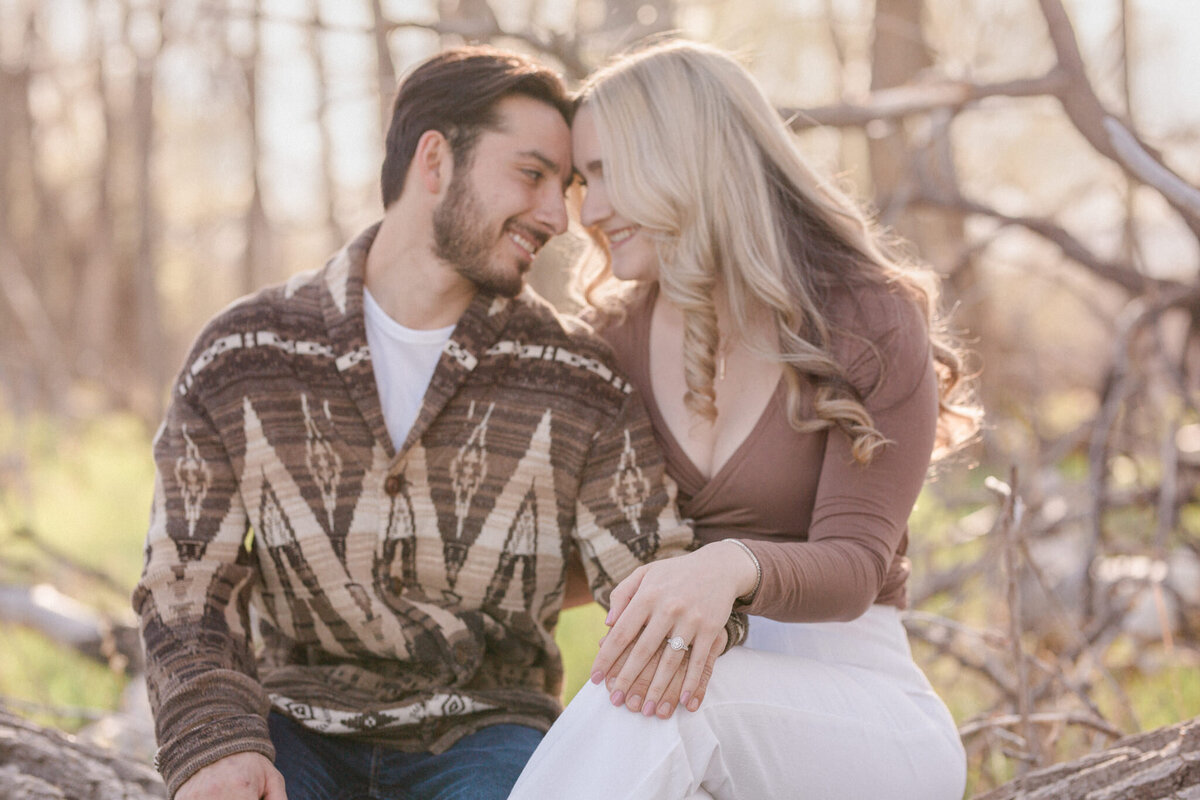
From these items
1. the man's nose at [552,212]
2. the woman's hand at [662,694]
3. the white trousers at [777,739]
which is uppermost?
the man's nose at [552,212]

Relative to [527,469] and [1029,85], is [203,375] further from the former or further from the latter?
[1029,85]

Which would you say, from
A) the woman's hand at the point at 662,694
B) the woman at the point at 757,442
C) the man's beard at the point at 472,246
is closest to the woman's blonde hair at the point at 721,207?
the woman at the point at 757,442

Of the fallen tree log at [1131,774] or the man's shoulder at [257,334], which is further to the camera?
the man's shoulder at [257,334]

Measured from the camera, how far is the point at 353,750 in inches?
93.6

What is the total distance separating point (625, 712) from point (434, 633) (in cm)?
63

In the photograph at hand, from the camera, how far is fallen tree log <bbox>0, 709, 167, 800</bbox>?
2166 mm

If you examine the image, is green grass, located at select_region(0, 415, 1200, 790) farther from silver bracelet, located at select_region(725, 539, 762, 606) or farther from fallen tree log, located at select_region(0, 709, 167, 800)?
silver bracelet, located at select_region(725, 539, 762, 606)

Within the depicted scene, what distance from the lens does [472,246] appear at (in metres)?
2.56

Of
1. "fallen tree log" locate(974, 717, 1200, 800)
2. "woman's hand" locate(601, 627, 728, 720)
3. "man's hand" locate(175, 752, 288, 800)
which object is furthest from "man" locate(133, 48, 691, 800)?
"fallen tree log" locate(974, 717, 1200, 800)

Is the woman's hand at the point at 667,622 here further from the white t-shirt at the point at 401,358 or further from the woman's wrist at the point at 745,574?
the white t-shirt at the point at 401,358

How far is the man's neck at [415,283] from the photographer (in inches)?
102

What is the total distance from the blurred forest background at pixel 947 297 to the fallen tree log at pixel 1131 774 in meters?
0.34

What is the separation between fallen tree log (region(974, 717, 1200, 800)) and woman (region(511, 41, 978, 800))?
0.17 meters

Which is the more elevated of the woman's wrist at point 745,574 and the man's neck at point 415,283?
the man's neck at point 415,283
